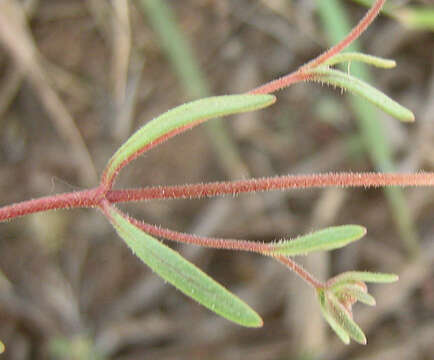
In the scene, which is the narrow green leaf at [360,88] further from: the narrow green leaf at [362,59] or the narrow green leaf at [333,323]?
the narrow green leaf at [333,323]

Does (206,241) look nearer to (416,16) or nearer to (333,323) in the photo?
(333,323)

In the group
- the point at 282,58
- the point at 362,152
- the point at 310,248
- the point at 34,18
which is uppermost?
the point at 34,18

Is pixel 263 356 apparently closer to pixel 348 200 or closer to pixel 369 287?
pixel 369 287

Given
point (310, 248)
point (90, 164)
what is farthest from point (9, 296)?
point (310, 248)

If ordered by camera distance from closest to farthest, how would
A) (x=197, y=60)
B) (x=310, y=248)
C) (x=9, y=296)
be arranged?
(x=310, y=248) < (x=9, y=296) < (x=197, y=60)

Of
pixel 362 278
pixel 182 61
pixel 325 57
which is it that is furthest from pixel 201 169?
pixel 362 278
